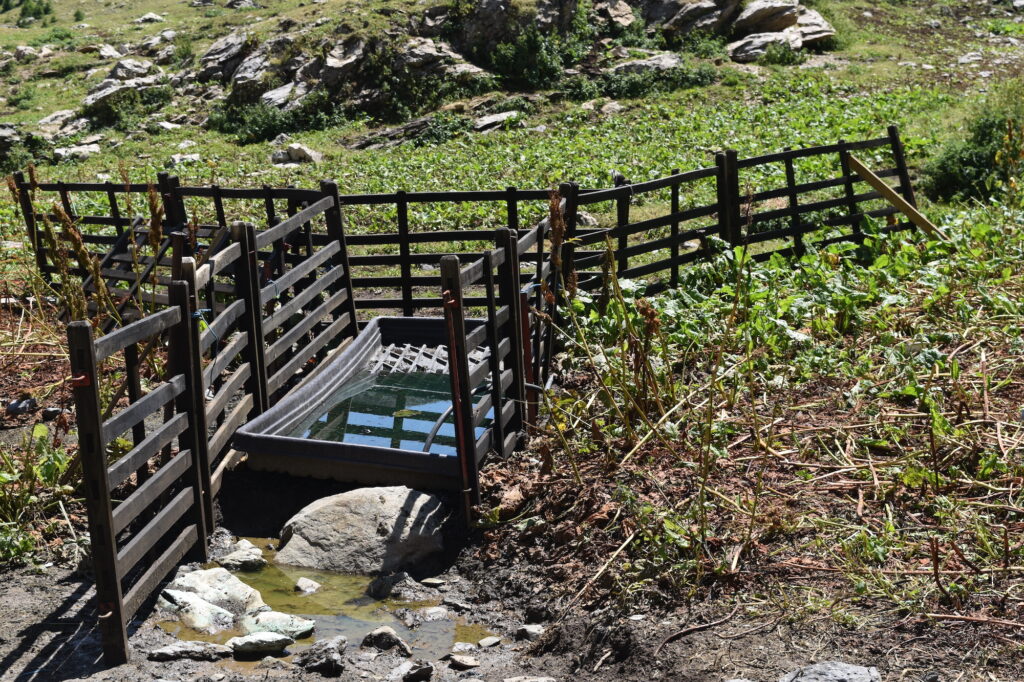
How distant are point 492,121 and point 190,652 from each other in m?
17.0

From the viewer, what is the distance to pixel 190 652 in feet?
16.6

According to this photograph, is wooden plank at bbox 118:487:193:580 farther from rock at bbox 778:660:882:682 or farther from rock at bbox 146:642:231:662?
rock at bbox 778:660:882:682

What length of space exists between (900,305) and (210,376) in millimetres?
5300

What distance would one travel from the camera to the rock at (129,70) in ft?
89.7

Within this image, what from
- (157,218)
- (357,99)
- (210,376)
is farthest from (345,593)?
(357,99)

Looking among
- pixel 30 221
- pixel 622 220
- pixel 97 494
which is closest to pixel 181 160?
pixel 30 221

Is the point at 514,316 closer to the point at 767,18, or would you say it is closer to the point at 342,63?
the point at 342,63

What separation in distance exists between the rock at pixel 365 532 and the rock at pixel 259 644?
989 mm

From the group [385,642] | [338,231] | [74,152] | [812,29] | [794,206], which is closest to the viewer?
[385,642]

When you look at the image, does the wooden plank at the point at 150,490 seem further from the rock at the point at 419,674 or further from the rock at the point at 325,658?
the rock at the point at 419,674

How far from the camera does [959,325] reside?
771 centimetres

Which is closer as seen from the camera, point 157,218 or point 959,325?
point 157,218

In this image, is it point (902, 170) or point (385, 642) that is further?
point (902, 170)

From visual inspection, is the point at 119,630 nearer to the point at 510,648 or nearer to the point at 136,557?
the point at 136,557
